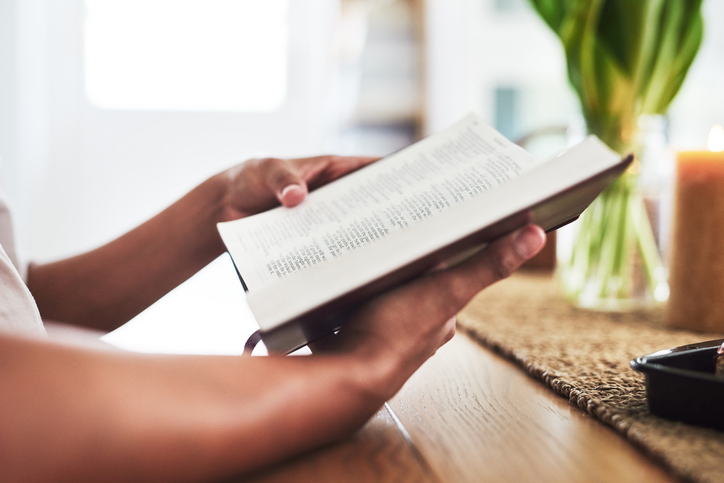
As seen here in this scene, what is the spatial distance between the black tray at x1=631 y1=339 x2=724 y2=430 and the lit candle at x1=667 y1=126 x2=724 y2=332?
302 mm

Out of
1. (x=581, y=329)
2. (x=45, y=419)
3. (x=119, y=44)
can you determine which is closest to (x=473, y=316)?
(x=581, y=329)

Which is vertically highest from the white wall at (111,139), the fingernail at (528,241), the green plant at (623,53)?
the green plant at (623,53)

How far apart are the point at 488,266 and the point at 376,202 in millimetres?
154

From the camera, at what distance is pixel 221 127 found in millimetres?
2568

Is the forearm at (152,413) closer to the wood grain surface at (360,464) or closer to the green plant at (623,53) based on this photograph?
the wood grain surface at (360,464)

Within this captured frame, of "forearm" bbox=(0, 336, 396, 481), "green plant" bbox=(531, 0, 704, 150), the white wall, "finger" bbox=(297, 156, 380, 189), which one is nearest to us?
"forearm" bbox=(0, 336, 396, 481)

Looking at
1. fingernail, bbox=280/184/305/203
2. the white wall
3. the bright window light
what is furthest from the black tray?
→ the bright window light

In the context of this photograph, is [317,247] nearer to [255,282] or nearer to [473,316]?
[255,282]

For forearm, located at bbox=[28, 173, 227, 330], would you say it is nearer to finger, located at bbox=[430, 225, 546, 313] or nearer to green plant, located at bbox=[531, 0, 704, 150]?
finger, located at bbox=[430, 225, 546, 313]

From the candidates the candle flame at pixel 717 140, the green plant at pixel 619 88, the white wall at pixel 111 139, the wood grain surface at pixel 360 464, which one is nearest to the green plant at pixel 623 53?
the green plant at pixel 619 88

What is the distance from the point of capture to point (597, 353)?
1.67 ft

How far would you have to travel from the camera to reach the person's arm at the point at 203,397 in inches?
9.9

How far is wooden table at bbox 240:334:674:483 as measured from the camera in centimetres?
29

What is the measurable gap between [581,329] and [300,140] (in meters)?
2.15
